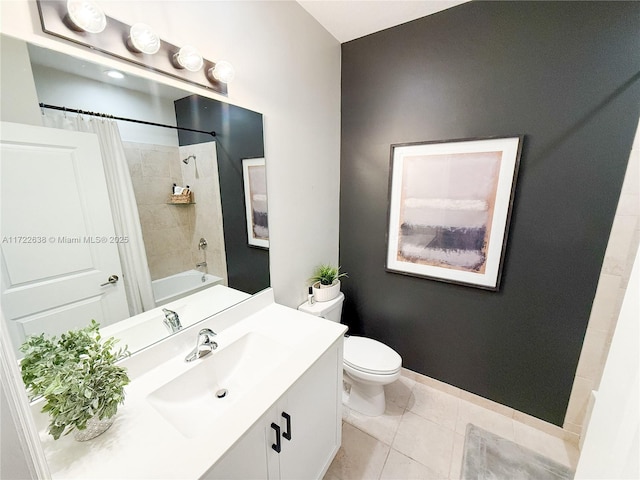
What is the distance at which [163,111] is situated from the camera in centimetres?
106

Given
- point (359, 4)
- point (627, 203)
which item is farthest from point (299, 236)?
point (627, 203)

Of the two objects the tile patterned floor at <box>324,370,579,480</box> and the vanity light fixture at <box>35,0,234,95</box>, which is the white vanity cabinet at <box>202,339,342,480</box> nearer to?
the tile patterned floor at <box>324,370,579,480</box>

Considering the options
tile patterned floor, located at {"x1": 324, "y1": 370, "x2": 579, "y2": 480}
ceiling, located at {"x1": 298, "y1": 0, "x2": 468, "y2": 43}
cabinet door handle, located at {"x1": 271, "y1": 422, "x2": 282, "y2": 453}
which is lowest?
tile patterned floor, located at {"x1": 324, "y1": 370, "x2": 579, "y2": 480}

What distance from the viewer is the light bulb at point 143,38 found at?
88 centimetres

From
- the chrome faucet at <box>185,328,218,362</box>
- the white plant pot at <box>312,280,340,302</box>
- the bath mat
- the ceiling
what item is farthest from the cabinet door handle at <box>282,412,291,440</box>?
the ceiling

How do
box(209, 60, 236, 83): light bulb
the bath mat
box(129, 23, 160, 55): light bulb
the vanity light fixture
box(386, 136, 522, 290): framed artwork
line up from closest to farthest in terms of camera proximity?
the vanity light fixture
box(129, 23, 160, 55): light bulb
box(209, 60, 236, 83): light bulb
the bath mat
box(386, 136, 522, 290): framed artwork

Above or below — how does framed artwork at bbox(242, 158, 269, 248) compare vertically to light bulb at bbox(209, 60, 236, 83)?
below

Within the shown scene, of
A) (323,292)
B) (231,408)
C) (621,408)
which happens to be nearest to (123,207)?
(231,408)

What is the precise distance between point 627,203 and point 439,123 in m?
Answer: 1.01

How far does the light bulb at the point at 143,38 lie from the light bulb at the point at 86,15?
0.09 metres

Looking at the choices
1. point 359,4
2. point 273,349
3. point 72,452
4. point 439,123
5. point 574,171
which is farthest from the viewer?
point 439,123

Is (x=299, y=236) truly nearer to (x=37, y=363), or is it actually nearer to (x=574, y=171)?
(x=37, y=363)

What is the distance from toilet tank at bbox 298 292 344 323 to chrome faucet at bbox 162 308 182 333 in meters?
0.83

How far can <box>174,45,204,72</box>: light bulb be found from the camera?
1.02 metres
